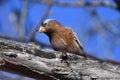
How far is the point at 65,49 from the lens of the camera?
1.79 m

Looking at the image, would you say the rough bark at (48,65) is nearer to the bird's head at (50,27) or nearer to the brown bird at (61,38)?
the brown bird at (61,38)

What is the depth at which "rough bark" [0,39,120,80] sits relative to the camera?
1480 mm

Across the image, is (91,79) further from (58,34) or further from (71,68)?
(58,34)

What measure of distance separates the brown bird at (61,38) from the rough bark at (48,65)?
155 millimetres

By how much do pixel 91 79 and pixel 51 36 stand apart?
1.39ft

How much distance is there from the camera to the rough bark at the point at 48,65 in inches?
58.3

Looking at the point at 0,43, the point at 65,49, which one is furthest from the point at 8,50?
the point at 65,49

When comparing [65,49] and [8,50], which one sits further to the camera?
[65,49]

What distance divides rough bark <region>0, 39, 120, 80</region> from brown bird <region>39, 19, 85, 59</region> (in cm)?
15

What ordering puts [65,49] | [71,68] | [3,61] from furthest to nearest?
[65,49], [71,68], [3,61]

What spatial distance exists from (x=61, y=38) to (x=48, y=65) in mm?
356

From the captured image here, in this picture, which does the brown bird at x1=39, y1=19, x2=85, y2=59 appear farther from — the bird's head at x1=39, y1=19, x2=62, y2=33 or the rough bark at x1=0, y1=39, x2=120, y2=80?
the rough bark at x1=0, y1=39, x2=120, y2=80

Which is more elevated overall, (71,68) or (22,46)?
(22,46)

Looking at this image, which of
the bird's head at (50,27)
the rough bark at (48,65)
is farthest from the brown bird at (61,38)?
the rough bark at (48,65)
